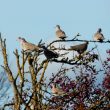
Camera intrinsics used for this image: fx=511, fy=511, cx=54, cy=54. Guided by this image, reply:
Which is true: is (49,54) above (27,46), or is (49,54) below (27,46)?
below

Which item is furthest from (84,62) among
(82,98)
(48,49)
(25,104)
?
(82,98)

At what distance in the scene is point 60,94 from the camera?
11625 millimetres

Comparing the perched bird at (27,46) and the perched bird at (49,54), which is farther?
the perched bird at (27,46)

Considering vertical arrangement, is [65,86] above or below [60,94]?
above

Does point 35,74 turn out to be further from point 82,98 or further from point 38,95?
point 82,98

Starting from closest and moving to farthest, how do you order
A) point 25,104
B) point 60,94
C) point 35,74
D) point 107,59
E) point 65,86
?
1. point 25,104
2. point 35,74
3. point 60,94
4. point 65,86
5. point 107,59

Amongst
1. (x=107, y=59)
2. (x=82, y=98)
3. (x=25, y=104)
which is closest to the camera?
(x=25, y=104)

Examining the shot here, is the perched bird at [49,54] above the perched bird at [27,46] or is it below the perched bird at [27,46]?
below

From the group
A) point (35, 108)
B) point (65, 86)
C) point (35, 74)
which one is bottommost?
point (35, 108)

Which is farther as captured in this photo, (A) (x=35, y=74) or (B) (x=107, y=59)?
(B) (x=107, y=59)

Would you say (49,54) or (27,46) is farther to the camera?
(27,46)

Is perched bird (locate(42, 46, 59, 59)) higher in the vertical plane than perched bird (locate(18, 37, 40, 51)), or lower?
lower

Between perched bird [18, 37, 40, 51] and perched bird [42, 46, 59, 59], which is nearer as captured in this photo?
perched bird [42, 46, 59, 59]

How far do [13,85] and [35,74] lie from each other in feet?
2.30
